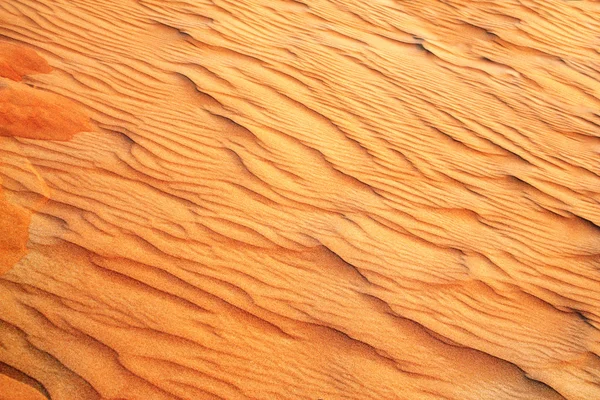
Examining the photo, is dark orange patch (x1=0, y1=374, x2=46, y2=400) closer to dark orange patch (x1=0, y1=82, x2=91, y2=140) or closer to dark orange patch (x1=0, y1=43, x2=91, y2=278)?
dark orange patch (x1=0, y1=43, x2=91, y2=278)

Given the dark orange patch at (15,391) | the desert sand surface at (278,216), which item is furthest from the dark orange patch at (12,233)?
the dark orange patch at (15,391)

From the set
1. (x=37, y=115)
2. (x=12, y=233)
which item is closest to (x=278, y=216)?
(x=12, y=233)

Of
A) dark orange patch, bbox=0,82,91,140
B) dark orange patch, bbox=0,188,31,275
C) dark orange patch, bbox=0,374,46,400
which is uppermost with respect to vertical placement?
dark orange patch, bbox=0,82,91,140

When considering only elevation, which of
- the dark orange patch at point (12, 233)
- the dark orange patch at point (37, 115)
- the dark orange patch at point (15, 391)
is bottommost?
→ the dark orange patch at point (15, 391)

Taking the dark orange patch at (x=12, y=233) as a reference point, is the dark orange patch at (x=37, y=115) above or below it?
above

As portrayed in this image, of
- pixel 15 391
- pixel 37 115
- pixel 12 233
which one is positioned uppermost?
pixel 37 115

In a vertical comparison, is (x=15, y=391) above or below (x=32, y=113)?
below

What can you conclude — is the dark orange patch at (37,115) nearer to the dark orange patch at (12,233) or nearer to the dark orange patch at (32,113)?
the dark orange patch at (32,113)

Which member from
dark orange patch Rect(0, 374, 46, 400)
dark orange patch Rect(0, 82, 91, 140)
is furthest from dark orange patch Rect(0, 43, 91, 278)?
dark orange patch Rect(0, 374, 46, 400)

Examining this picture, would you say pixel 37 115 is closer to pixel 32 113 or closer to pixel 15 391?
pixel 32 113
